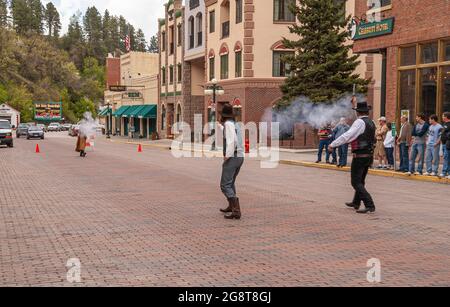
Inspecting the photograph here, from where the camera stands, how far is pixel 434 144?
16.6 meters

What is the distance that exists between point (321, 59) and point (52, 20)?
6063 inches

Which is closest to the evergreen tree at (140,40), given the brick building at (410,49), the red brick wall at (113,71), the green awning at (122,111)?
the red brick wall at (113,71)

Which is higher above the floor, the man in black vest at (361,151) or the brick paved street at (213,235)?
the man in black vest at (361,151)

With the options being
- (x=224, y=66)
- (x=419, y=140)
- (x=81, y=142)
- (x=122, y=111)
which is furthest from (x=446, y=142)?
(x=122, y=111)

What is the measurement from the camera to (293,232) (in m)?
8.47

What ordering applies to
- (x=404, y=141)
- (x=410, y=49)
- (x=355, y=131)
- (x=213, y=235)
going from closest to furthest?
(x=213, y=235) < (x=355, y=131) < (x=404, y=141) < (x=410, y=49)

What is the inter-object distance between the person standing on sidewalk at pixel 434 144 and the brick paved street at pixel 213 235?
1.84 meters

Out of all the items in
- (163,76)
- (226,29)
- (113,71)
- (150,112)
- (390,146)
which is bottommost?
(390,146)

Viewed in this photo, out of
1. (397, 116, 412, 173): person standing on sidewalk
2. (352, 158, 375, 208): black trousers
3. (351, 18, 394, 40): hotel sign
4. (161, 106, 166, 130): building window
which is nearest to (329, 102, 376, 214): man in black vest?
(352, 158, 375, 208): black trousers

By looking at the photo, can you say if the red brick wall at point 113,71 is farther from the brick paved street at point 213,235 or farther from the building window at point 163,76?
the brick paved street at point 213,235

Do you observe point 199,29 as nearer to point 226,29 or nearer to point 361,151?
point 226,29

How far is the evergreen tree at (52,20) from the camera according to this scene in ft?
550

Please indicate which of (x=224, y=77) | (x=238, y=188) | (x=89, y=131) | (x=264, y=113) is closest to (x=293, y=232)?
(x=238, y=188)

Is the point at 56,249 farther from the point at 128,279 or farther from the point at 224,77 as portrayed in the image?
the point at 224,77
